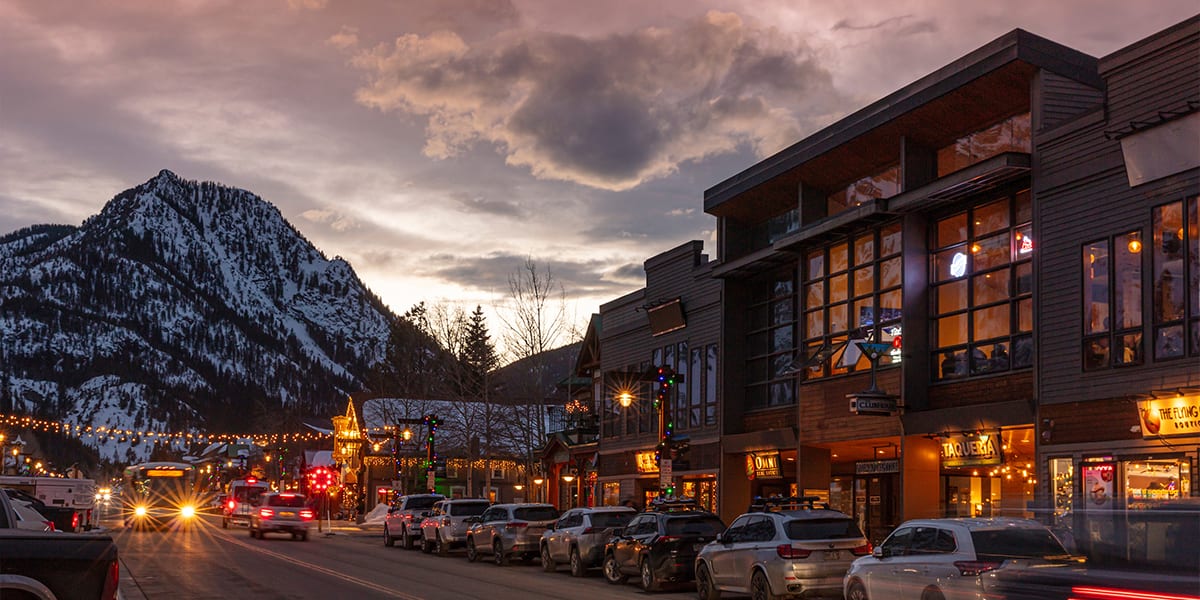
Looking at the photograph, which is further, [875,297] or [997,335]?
[875,297]

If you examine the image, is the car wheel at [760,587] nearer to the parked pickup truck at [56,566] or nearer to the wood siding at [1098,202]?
the wood siding at [1098,202]

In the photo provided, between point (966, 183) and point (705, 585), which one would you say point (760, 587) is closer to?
point (705, 585)

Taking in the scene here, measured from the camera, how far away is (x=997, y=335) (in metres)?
29.0

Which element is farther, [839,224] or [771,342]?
[771,342]

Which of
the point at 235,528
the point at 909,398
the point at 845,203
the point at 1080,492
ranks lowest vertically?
the point at 235,528

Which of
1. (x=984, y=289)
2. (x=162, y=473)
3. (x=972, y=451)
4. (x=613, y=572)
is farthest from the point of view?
(x=162, y=473)

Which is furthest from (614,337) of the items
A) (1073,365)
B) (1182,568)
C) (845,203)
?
(1182,568)

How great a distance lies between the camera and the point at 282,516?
4759cm

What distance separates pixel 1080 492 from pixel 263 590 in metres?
15.8

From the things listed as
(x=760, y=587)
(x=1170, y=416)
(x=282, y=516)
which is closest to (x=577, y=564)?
(x=760, y=587)

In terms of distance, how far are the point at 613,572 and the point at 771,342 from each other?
13969 millimetres

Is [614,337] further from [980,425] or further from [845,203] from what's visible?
[980,425]

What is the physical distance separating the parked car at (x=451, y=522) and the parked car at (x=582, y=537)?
7499 millimetres

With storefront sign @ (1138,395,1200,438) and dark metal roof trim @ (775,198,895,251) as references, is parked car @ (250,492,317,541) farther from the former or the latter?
storefront sign @ (1138,395,1200,438)
